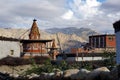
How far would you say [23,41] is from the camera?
79.9 meters

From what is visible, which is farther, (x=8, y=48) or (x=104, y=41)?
(x=104, y=41)

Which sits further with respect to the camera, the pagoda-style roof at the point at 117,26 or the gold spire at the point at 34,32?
the gold spire at the point at 34,32

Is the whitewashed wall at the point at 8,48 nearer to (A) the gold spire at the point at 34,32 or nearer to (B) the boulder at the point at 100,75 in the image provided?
(A) the gold spire at the point at 34,32

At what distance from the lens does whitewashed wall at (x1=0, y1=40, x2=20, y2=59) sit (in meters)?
65.4

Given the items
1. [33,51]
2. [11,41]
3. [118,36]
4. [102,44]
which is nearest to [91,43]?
[102,44]

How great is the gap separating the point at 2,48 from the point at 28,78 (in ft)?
174

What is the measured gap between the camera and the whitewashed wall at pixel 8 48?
65438mm

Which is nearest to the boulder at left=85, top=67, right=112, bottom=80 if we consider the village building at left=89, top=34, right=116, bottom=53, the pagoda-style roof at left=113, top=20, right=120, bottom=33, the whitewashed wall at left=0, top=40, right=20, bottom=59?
the pagoda-style roof at left=113, top=20, right=120, bottom=33

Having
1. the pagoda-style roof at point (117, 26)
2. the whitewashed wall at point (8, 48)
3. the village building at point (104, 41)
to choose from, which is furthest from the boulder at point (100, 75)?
the village building at point (104, 41)

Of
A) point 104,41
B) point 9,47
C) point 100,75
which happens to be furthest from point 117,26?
point 104,41

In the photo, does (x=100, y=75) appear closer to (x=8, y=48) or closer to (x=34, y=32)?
(x=8, y=48)

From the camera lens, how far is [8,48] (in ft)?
221

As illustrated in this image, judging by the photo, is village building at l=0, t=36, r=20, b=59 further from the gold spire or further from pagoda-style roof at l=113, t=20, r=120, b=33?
pagoda-style roof at l=113, t=20, r=120, b=33

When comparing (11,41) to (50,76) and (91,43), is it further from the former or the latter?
(91,43)
